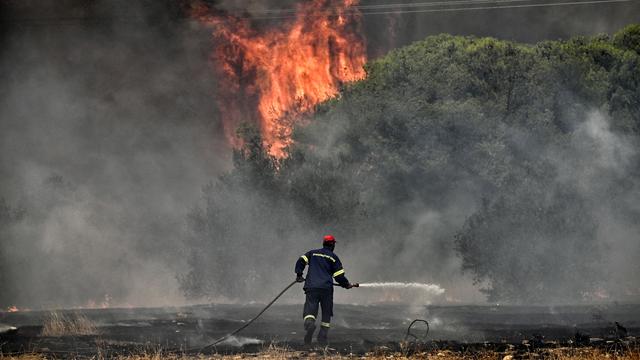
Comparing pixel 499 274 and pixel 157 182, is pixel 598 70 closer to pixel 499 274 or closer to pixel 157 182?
pixel 499 274

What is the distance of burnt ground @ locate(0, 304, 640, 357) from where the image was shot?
70.5 ft

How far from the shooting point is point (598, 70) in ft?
163

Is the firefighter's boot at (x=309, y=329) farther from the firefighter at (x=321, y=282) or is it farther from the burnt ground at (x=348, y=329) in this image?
the burnt ground at (x=348, y=329)

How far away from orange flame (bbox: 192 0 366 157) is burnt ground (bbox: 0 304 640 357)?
27783 millimetres

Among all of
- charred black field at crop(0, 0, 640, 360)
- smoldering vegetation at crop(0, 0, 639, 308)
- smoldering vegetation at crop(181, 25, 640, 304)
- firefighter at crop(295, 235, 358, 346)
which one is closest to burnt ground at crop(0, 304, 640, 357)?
charred black field at crop(0, 0, 640, 360)

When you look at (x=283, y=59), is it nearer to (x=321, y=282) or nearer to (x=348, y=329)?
(x=348, y=329)

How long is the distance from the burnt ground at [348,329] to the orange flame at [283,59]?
1094 inches

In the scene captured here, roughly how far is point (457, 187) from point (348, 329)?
20.1 meters

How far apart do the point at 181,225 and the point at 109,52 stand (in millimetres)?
18281

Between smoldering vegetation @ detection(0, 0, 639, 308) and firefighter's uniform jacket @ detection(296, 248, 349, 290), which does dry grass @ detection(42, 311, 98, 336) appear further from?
smoldering vegetation @ detection(0, 0, 639, 308)

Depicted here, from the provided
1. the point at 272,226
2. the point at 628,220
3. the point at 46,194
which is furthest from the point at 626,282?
the point at 46,194

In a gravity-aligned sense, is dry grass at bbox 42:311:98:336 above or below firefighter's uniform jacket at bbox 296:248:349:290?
below

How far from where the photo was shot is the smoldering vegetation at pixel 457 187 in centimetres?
3984

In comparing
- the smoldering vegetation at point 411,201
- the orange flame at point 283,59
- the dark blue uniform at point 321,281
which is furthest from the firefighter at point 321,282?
the orange flame at point 283,59
